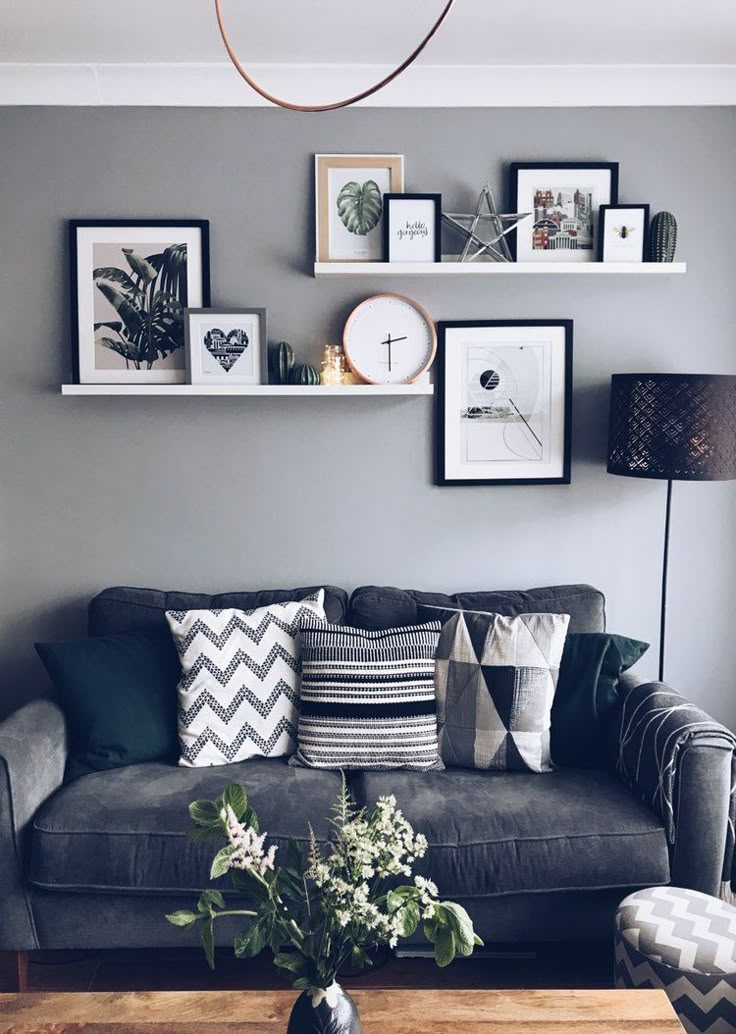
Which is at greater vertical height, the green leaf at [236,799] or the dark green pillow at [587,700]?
the green leaf at [236,799]

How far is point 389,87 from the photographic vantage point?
3143 millimetres

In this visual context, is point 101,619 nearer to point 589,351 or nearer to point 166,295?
point 166,295

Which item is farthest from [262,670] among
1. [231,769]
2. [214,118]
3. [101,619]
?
[214,118]

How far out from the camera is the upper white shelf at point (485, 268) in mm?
3074

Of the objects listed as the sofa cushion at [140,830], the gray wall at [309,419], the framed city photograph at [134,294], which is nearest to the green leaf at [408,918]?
the sofa cushion at [140,830]

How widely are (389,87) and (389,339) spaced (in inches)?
32.2

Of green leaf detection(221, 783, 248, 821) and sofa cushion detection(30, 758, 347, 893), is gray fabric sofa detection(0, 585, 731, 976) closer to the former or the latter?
sofa cushion detection(30, 758, 347, 893)

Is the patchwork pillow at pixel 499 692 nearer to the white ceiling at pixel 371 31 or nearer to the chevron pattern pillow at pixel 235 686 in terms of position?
the chevron pattern pillow at pixel 235 686

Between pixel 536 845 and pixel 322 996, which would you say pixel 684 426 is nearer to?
pixel 536 845

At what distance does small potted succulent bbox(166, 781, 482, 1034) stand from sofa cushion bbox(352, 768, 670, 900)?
2.98 feet

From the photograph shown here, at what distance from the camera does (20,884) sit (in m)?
2.38

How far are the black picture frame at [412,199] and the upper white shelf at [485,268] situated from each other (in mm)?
49

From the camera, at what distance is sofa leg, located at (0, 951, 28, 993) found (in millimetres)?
2428

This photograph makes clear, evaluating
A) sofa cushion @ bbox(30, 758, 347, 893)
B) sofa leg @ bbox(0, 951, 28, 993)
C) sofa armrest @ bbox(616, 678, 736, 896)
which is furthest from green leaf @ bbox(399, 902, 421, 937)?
sofa leg @ bbox(0, 951, 28, 993)
